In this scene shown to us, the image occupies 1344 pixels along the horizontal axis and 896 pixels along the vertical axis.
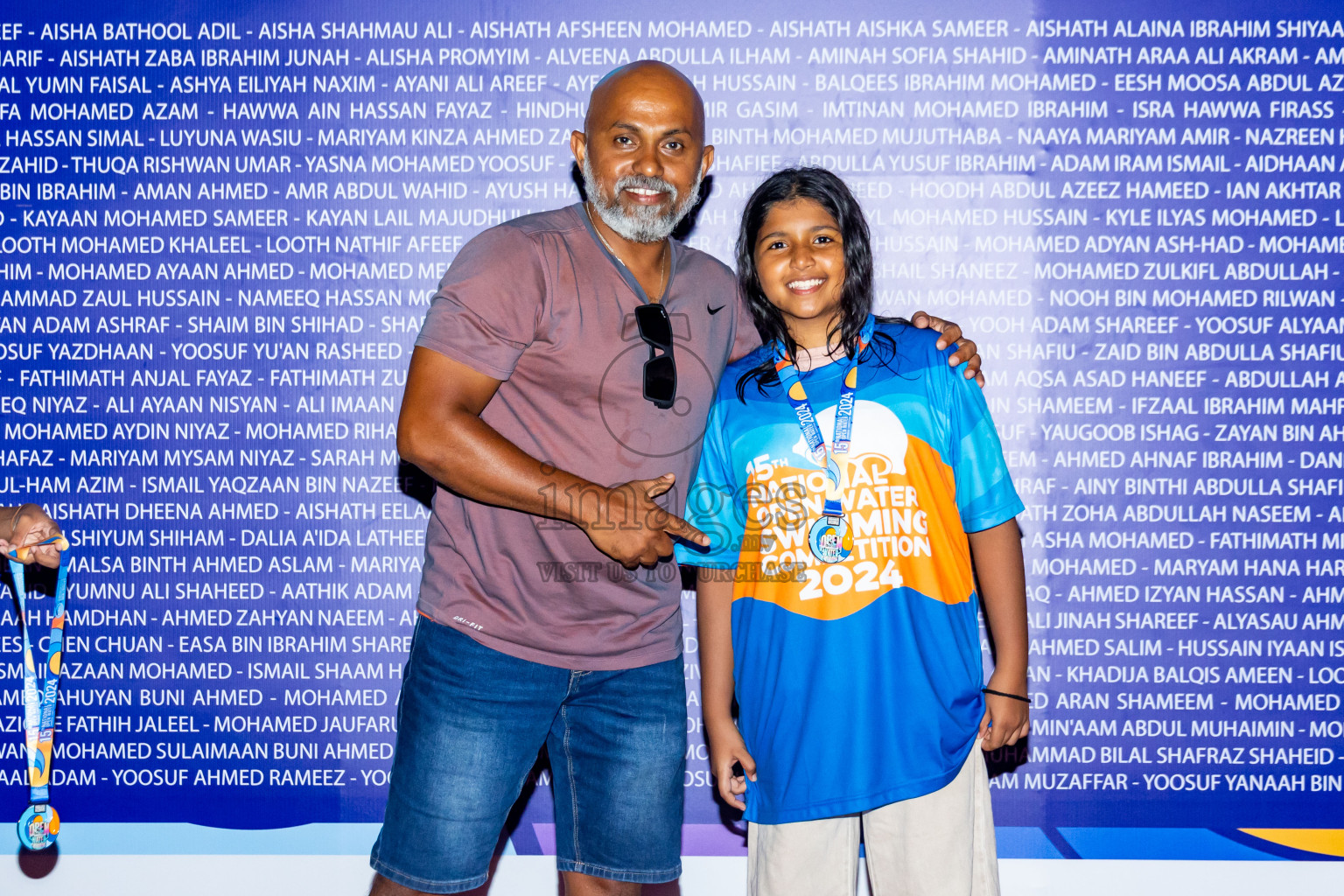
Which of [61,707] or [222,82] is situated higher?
[222,82]

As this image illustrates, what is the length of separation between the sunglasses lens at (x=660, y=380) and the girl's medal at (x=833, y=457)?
0.80ft

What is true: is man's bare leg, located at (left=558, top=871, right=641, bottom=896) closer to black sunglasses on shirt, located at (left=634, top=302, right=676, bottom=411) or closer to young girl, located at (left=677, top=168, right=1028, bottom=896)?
young girl, located at (left=677, top=168, right=1028, bottom=896)

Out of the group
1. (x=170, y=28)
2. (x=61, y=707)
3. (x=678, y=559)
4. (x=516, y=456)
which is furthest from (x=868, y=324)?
(x=61, y=707)

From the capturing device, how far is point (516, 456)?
1.77 metres

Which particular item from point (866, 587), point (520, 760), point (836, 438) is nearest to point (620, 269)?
point (836, 438)

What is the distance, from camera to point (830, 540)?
185 centimetres

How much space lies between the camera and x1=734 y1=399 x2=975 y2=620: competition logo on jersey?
186cm

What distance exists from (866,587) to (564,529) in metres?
0.64

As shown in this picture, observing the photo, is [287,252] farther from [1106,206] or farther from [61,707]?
[1106,206]

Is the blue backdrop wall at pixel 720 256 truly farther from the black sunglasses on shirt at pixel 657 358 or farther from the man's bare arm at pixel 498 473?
the man's bare arm at pixel 498 473

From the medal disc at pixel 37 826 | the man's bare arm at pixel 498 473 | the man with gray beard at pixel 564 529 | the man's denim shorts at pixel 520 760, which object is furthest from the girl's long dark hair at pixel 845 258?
the medal disc at pixel 37 826

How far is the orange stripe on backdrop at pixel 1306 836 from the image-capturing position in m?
2.64

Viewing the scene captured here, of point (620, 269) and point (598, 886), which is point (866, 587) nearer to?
point (620, 269)

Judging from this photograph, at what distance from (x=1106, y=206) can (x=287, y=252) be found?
230 centimetres
